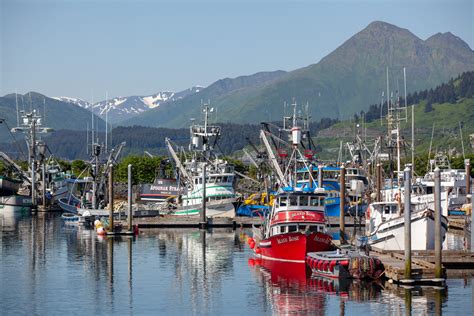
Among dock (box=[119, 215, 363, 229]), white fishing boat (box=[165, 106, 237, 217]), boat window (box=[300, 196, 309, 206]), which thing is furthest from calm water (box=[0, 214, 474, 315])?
white fishing boat (box=[165, 106, 237, 217])

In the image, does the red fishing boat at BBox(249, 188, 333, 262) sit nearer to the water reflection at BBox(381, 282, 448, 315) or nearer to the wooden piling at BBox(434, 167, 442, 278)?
the water reflection at BBox(381, 282, 448, 315)

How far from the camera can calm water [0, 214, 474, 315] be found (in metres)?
53.3

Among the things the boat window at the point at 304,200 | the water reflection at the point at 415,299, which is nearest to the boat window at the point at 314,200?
the boat window at the point at 304,200

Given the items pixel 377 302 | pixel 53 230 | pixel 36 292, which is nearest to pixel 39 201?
pixel 53 230

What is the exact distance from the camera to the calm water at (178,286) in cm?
5331

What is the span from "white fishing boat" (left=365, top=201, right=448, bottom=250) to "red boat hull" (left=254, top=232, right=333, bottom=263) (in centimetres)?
595

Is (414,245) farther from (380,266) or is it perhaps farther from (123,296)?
(123,296)

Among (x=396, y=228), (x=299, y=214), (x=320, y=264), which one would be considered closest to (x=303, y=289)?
(x=320, y=264)

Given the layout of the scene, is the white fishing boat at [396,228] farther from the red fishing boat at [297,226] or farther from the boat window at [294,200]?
the boat window at [294,200]

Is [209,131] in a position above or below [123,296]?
above

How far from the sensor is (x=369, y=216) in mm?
78188

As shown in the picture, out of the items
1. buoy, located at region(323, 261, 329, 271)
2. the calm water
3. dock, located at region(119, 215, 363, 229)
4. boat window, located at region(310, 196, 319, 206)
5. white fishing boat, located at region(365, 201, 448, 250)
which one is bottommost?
the calm water

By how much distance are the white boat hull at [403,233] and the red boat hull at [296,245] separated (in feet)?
19.4

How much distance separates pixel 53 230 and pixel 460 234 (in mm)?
41451
